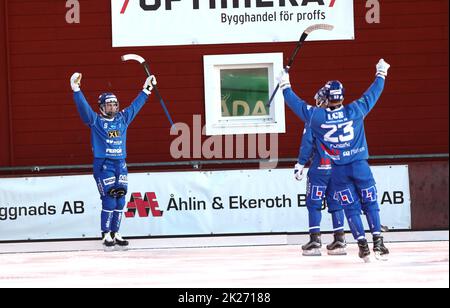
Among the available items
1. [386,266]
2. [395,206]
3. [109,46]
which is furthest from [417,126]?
[386,266]

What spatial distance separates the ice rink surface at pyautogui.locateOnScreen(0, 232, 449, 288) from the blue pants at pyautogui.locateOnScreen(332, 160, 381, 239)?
43cm

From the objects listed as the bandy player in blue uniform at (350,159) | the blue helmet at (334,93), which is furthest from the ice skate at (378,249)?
the blue helmet at (334,93)

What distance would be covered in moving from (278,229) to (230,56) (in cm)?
289

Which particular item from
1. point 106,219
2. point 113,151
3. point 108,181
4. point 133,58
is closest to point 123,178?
point 108,181

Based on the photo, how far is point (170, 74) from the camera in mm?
18344

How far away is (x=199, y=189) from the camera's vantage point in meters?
17.1

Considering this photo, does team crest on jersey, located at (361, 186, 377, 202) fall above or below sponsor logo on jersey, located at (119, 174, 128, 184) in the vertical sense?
below

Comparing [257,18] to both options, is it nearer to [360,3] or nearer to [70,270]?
[360,3]

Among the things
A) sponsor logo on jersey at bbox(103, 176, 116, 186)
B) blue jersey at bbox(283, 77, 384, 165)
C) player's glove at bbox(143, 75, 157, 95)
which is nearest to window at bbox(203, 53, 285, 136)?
player's glove at bbox(143, 75, 157, 95)

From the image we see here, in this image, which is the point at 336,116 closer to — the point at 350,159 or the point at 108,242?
the point at 350,159

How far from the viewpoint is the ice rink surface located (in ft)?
36.4

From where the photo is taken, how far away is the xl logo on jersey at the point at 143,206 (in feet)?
56.3

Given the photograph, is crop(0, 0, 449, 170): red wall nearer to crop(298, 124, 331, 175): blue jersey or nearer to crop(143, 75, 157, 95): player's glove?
crop(143, 75, 157, 95): player's glove

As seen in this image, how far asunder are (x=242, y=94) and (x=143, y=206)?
2610 millimetres
